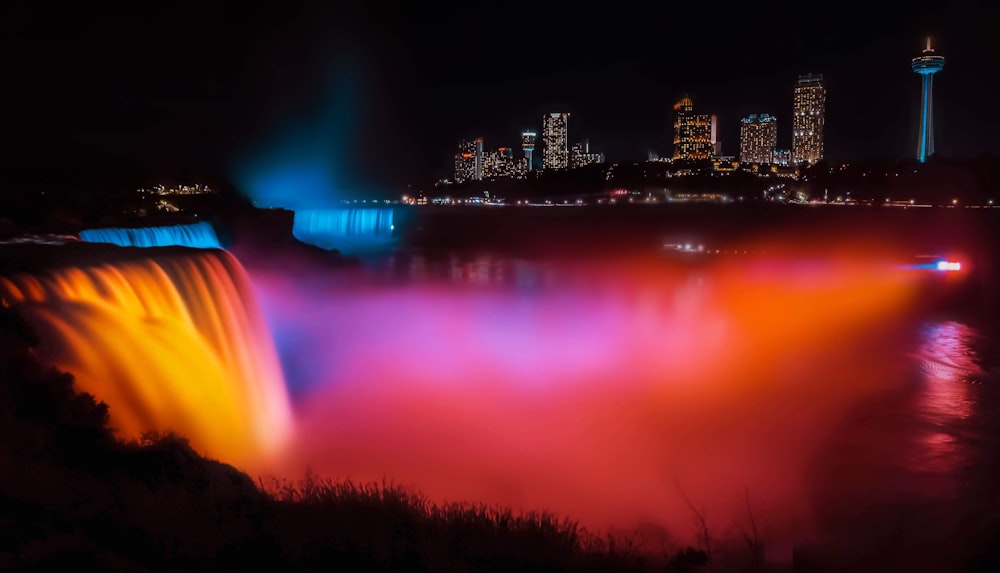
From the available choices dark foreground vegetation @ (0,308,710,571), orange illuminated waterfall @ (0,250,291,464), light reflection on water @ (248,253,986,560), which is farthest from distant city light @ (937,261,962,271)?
dark foreground vegetation @ (0,308,710,571)

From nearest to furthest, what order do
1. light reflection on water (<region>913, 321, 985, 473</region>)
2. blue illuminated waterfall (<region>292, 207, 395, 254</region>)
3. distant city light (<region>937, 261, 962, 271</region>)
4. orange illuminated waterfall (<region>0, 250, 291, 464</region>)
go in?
orange illuminated waterfall (<region>0, 250, 291, 464</region>) < light reflection on water (<region>913, 321, 985, 473</region>) < distant city light (<region>937, 261, 962, 271</region>) < blue illuminated waterfall (<region>292, 207, 395, 254</region>)

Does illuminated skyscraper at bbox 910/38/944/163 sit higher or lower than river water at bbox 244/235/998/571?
higher

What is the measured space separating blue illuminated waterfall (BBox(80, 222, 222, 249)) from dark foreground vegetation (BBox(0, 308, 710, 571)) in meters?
7.61

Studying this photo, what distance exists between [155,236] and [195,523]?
12.9m

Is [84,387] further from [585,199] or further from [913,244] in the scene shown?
[585,199]

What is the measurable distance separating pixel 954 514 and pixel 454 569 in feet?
21.2

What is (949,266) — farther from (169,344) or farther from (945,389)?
(169,344)

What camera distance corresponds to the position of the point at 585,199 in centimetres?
8969

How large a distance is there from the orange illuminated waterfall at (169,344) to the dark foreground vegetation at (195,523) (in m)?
1.31

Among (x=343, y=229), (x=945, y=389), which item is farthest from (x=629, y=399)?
(x=343, y=229)

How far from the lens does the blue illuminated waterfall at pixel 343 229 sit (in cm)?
4956

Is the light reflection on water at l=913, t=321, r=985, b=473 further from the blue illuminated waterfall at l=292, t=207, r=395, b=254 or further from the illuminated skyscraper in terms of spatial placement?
the illuminated skyscraper

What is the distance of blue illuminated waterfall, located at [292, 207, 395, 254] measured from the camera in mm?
49562

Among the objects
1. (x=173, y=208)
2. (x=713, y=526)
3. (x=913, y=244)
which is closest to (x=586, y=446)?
(x=713, y=526)
